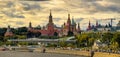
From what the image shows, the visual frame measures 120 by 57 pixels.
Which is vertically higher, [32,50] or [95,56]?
[95,56]

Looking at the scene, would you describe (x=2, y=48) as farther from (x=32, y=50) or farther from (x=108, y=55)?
(x=108, y=55)

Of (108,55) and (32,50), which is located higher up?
(108,55)

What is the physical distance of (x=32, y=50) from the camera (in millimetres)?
169625

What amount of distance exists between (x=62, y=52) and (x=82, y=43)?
58.8 feet

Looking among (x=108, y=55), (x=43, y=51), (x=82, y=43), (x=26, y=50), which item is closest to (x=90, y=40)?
(x=82, y=43)

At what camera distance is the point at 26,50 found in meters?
173

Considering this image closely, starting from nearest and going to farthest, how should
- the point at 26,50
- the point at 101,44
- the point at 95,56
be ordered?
1. the point at 95,56
2. the point at 101,44
3. the point at 26,50

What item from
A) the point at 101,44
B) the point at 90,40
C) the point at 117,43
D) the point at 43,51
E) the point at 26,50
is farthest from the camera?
the point at 26,50

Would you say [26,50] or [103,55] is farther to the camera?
[26,50]

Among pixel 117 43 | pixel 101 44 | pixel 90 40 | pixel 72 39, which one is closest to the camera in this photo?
pixel 117 43

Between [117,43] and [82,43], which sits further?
[82,43]

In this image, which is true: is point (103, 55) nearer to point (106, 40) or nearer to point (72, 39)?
point (106, 40)

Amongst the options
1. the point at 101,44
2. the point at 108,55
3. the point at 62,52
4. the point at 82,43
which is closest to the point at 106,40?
the point at 101,44

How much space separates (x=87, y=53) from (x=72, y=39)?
88.0m
